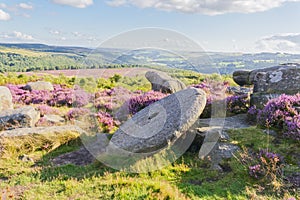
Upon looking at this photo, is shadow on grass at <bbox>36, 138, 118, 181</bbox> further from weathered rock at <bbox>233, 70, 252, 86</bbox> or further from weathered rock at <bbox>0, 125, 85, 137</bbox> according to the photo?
weathered rock at <bbox>233, 70, 252, 86</bbox>

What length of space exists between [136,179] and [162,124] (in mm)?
1728

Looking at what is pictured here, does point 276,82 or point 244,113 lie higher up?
point 276,82

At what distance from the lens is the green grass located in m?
5.61

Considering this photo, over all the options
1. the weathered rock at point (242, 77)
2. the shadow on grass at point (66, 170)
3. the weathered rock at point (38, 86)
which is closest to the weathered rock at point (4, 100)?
the shadow on grass at point (66, 170)

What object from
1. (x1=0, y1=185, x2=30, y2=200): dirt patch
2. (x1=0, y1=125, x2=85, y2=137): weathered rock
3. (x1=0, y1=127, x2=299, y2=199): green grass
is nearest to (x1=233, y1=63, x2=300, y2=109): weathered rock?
(x1=0, y1=127, x2=299, y2=199): green grass

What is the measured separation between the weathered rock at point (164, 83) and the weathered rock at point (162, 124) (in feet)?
22.4

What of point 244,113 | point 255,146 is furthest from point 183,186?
point 244,113

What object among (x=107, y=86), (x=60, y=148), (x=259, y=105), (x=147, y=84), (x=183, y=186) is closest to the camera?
(x=183, y=186)

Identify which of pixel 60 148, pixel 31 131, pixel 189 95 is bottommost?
pixel 60 148

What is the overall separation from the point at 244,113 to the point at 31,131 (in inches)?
321

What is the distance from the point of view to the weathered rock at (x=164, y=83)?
15.8 m

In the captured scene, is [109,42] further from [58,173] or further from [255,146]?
[255,146]

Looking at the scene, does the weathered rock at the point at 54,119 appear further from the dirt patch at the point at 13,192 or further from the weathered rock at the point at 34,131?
the dirt patch at the point at 13,192

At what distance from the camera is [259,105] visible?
395 inches
